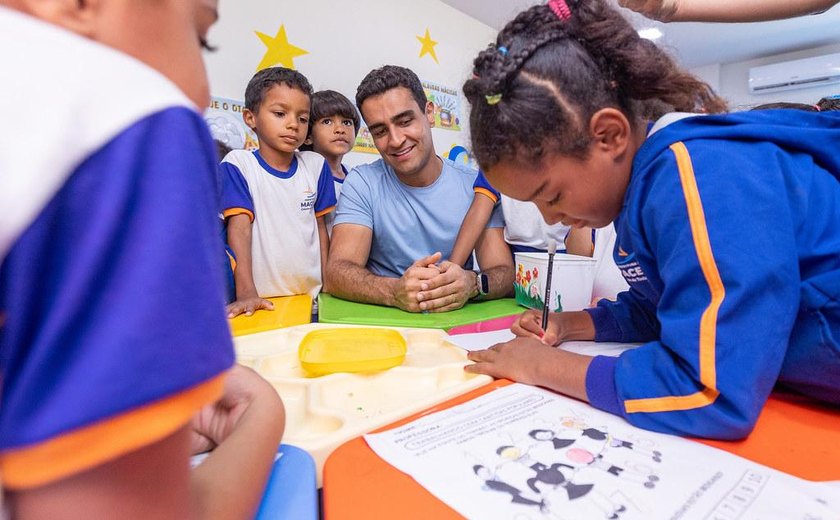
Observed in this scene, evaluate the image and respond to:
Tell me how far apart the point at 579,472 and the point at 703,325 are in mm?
202

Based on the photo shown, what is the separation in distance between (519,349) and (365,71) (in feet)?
7.71

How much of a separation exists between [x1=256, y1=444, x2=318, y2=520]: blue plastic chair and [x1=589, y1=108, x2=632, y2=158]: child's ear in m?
0.55

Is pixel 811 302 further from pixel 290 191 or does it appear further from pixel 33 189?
pixel 290 191

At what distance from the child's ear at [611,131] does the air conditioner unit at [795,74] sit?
205 inches

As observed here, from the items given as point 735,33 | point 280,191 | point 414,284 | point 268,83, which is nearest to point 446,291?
point 414,284

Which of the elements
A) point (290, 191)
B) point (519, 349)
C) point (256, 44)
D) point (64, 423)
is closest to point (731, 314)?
point (519, 349)

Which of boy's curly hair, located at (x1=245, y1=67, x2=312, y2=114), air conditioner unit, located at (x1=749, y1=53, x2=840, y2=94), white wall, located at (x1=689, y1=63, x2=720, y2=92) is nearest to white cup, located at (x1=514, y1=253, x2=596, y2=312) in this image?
boy's curly hair, located at (x1=245, y1=67, x2=312, y2=114)

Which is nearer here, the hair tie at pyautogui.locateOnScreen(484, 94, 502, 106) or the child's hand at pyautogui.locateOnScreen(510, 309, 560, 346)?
the hair tie at pyautogui.locateOnScreen(484, 94, 502, 106)

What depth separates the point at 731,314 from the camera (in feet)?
1.43

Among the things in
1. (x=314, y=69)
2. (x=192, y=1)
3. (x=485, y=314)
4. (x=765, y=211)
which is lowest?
(x=485, y=314)

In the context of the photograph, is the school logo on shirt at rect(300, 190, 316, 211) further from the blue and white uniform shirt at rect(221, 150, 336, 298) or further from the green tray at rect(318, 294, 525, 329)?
the green tray at rect(318, 294, 525, 329)

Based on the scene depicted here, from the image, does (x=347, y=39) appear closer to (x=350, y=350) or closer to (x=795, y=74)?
(x=350, y=350)

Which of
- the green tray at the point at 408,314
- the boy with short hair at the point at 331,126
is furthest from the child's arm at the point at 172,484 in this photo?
the boy with short hair at the point at 331,126

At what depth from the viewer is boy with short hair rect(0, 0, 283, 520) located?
0.54 feet
